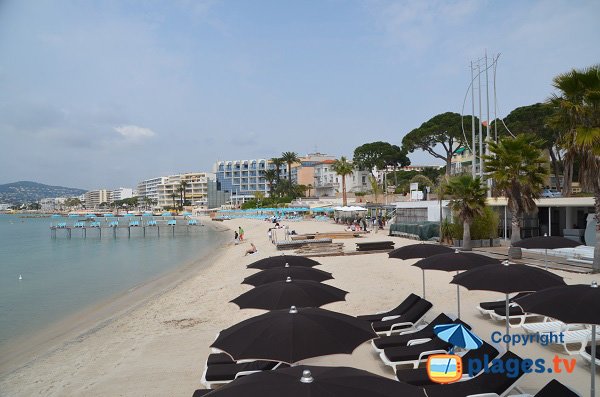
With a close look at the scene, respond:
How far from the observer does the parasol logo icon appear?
5.77 metres

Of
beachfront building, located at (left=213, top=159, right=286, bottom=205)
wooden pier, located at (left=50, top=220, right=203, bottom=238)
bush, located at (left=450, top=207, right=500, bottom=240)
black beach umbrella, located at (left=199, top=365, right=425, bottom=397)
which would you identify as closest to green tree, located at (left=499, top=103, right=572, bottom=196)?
bush, located at (left=450, top=207, right=500, bottom=240)

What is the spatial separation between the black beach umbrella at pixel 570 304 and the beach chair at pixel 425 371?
3.80 feet

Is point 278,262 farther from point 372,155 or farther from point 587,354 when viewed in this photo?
point 372,155

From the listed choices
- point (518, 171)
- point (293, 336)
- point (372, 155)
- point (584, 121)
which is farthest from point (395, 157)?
point (293, 336)

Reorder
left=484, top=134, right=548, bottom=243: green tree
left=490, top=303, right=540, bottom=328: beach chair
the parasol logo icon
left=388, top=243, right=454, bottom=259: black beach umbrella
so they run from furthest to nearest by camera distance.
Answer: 1. left=484, top=134, right=548, bottom=243: green tree
2. left=388, top=243, right=454, bottom=259: black beach umbrella
3. left=490, top=303, right=540, bottom=328: beach chair
4. the parasol logo icon

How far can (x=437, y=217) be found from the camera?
1083 inches

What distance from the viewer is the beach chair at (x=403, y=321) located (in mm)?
8289

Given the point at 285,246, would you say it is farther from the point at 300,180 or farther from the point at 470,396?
the point at 300,180

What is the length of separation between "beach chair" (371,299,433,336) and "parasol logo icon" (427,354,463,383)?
80.3 inches

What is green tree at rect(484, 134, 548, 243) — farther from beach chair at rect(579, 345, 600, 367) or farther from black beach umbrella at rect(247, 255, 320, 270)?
beach chair at rect(579, 345, 600, 367)

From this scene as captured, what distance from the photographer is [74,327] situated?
14195 mm

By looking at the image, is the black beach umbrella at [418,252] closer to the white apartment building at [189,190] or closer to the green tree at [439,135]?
the green tree at [439,135]

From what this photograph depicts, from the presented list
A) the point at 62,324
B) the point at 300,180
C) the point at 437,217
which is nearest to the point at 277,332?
the point at 62,324

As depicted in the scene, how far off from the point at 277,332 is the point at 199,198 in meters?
163
